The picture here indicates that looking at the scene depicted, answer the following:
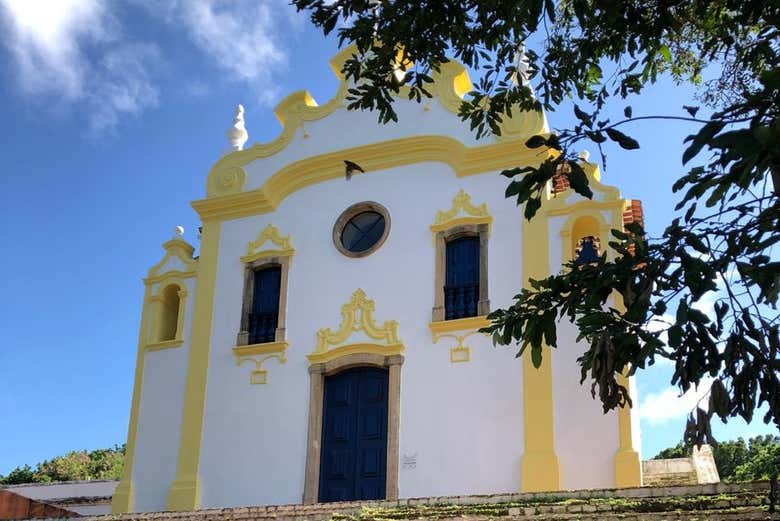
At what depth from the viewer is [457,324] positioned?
573 inches

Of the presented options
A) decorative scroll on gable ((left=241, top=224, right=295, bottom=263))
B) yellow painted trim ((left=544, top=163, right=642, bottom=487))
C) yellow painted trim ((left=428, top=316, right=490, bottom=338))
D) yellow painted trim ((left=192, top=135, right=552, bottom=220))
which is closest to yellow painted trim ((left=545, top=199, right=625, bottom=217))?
yellow painted trim ((left=544, top=163, right=642, bottom=487))

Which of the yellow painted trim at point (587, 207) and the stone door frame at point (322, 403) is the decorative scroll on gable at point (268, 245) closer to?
the stone door frame at point (322, 403)

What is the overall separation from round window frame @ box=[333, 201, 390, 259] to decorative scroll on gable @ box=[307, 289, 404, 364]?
0.68 metres

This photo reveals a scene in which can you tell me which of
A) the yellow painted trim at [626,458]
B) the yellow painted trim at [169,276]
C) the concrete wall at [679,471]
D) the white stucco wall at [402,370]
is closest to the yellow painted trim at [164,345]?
the white stucco wall at [402,370]

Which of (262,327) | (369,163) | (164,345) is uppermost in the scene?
(369,163)

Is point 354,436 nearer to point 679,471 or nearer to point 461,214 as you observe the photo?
point 461,214

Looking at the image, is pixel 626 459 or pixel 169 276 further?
pixel 169 276

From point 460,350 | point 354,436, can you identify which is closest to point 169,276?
point 354,436

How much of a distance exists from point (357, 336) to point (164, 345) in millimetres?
3686

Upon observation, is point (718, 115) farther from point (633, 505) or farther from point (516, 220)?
point (516, 220)

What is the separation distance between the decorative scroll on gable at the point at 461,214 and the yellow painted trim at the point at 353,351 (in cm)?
197

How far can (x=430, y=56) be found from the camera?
819cm

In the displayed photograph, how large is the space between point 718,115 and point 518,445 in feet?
29.5

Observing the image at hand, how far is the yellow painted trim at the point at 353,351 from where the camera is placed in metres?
14.9
